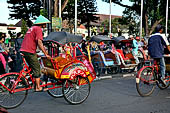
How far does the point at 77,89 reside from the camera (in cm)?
659

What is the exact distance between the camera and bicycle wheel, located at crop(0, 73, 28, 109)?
5.76 m

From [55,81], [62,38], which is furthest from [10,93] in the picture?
[62,38]

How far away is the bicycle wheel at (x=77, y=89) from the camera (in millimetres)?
6406

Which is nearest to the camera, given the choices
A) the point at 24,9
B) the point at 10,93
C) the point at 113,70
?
the point at 10,93

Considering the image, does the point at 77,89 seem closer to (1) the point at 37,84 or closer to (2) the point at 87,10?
(1) the point at 37,84

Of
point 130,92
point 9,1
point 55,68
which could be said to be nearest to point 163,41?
point 130,92

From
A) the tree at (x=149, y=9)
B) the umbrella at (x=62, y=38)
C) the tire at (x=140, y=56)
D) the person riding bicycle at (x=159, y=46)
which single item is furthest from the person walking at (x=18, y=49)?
the tree at (x=149, y=9)

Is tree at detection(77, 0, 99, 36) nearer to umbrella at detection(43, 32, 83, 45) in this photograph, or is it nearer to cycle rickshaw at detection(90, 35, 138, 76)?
cycle rickshaw at detection(90, 35, 138, 76)

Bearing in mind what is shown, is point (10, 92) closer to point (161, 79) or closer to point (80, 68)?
point (80, 68)

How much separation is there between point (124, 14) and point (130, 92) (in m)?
34.1

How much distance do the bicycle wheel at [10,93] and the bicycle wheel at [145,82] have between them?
115 inches

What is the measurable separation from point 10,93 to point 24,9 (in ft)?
155

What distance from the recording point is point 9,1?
169ft

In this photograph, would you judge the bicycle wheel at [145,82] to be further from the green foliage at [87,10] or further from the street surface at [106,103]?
the green foliage at [87,10]
